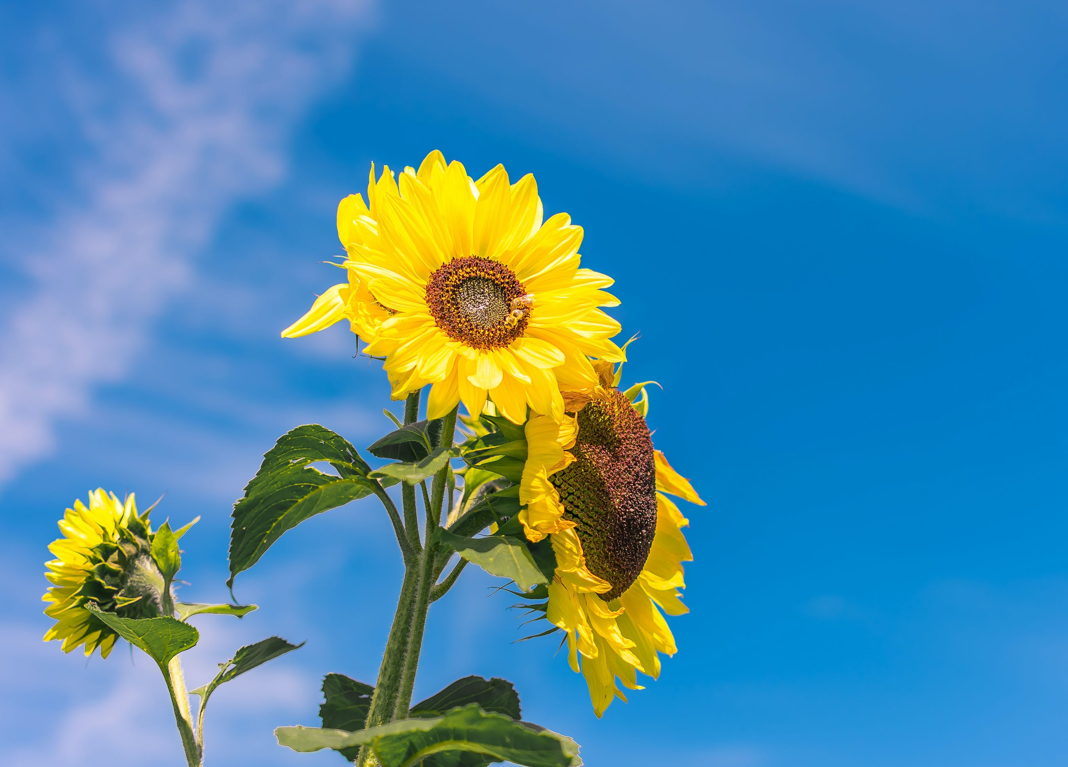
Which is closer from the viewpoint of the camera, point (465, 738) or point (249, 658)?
point (465, 738)

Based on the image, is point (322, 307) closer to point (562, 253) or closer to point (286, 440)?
point (286, 440)

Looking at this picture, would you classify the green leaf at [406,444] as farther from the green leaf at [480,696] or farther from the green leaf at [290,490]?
the green leaf at [480,696]

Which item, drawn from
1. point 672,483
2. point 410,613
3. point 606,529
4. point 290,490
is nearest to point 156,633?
point 290,490

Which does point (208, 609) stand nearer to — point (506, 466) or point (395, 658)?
point (395, 658)

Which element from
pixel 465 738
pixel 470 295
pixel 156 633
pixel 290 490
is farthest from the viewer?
pixel 156 633

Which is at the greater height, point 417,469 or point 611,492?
point 611,492

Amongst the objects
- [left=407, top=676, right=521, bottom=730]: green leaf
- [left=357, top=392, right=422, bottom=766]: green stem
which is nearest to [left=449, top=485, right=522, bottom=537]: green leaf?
[left=357, top=392, right=422, bottom=766]: green stem

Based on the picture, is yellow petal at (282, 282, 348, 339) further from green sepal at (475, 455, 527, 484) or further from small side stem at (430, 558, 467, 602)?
small side stem at (430, 558, 467, 602)
